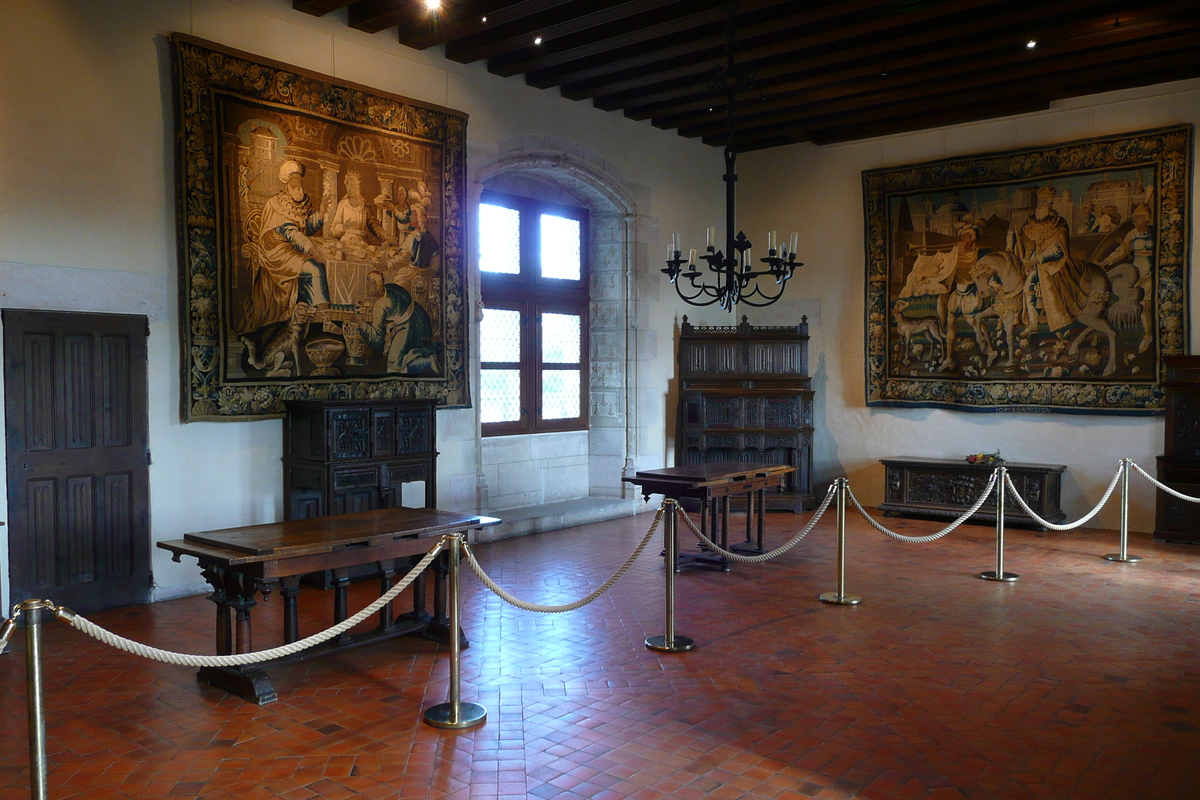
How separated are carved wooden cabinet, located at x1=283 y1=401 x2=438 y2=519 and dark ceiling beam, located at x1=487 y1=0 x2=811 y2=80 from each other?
3453 millimetres

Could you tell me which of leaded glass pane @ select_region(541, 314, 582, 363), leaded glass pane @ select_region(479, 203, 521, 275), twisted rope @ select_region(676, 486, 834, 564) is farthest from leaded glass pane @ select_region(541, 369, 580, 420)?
twisted rope @ select_region(676, 486, 834, 564)

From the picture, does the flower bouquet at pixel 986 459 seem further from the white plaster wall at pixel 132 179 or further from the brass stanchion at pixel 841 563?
the white plaster wall at pixel 132 179

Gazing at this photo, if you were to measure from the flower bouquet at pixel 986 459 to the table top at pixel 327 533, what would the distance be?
6.16 m

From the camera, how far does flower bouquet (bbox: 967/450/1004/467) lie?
372 inches

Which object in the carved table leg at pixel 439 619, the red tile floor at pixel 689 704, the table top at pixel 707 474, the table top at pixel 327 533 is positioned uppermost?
the table top at pixel 707 474

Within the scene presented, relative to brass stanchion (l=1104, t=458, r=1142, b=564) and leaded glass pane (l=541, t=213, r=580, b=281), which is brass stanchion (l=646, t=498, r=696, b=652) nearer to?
brass stanchion (l=1104, t=458, r=1142, b=564)

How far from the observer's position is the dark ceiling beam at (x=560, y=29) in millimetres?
7196

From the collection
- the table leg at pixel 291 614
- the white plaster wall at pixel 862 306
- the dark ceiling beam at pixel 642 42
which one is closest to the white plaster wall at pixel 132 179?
Answer: the dark ceiling beam at pixel 642 42

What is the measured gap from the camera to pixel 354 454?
6898 mm

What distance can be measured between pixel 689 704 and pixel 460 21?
5805 millimetres

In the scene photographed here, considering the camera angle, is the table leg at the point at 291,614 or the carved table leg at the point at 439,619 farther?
the carved table leg at the point at 439,619

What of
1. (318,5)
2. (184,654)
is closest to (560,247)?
(318,5)

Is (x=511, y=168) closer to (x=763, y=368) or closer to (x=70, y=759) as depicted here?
(x=763, y=368)

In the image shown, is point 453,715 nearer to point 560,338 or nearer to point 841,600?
point 841,600
